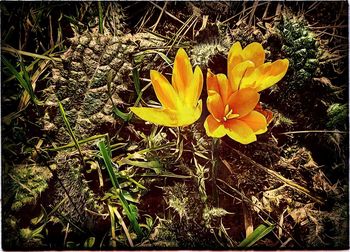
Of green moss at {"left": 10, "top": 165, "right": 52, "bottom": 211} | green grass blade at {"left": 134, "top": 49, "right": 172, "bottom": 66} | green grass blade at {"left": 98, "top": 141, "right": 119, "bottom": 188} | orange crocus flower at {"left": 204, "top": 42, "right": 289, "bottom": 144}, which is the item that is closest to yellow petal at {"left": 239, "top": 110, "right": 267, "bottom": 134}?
orange crocus flower at {"left": 204, "top": 42, "right": 289, "bottom": 144}

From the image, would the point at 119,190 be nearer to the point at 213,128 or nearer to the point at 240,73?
the point at 213,128

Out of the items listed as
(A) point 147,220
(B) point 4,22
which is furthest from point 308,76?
(B) point 4,22

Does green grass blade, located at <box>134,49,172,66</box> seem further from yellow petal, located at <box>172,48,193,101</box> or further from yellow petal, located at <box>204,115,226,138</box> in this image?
yellow petal, located at <box>204,115,226,138</box>

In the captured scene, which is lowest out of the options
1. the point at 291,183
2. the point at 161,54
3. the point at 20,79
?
the point at 291,183

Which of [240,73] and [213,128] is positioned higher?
[240,73]

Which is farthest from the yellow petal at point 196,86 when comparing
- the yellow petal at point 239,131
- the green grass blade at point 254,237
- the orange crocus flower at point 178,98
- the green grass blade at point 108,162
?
the green grass blade at point 254,237

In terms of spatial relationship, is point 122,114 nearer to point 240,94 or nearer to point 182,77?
point 182,77

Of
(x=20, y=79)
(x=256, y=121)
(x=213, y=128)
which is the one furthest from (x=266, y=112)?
(x=20, y=79)
